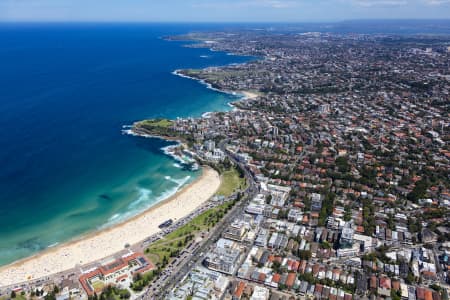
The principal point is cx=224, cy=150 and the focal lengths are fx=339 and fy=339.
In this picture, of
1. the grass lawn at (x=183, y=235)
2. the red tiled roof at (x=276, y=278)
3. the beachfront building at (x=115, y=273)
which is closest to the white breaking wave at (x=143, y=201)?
the grass lawn at (x=183, y=235)

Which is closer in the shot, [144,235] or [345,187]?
[144,235]

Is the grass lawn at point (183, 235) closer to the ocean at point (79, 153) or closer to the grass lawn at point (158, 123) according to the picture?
the ocean at point (79, 153)

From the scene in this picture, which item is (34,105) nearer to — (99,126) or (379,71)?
(99,126)

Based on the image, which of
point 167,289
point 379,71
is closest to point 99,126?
point 167,289

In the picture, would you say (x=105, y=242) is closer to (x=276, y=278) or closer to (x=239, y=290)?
(x=239, y=290)

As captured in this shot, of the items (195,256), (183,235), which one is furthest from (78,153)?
(195,256)

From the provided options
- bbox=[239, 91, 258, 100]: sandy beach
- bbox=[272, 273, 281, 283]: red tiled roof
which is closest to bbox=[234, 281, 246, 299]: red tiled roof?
bbox=[272, 273, 281, 283]: red tiled roof
